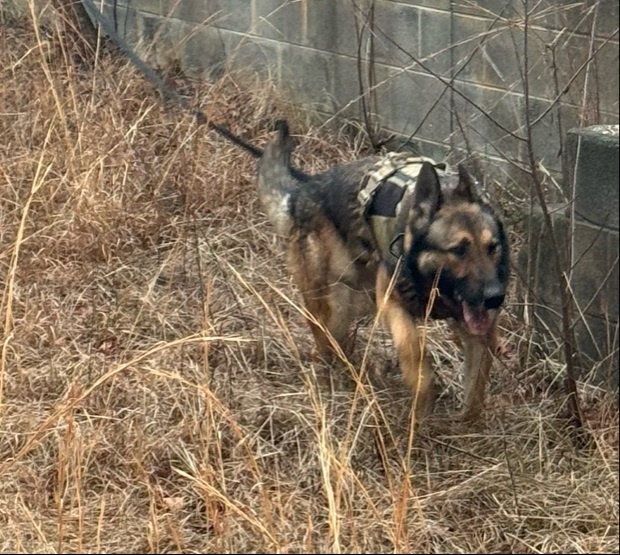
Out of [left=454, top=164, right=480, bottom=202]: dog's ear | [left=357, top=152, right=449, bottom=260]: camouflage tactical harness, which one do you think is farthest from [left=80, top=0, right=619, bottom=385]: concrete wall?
[left=357, top=152, right=449, bottom=260]: camouflage tactical harness

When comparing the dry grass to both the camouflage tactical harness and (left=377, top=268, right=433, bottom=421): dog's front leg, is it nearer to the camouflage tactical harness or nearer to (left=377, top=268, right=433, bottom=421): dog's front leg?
(left=377, top=268, right=433, bottom=421): dog's front leg

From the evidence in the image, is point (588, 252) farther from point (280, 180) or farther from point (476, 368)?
point (280, 180)

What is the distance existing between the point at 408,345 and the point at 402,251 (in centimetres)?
34

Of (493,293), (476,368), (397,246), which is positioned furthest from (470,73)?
(493,293)

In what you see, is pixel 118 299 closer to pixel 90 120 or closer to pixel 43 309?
pixel 43 309

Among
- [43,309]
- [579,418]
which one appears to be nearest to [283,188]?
[43,309]

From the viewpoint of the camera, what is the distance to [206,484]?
3.85 meters

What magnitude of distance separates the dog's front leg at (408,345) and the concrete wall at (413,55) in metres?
0.78

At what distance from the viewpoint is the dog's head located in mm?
4270

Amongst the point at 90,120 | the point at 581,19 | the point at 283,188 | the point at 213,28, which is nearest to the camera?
the point at 581,19

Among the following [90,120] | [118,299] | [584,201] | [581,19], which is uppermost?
[581,19]

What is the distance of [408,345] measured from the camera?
14.8 feet

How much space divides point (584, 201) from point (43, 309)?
2.42 m

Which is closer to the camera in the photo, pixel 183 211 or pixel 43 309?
pixel 43 309
